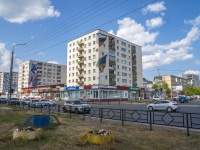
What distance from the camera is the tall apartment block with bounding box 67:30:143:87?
65500mm

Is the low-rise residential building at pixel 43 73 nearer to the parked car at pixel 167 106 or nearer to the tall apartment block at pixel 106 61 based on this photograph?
the tall apartment block at pixel 106 61

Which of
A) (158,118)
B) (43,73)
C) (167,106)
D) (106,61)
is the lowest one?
(158,118)

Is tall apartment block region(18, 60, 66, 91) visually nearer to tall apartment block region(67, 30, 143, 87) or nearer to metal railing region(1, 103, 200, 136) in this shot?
tall apartment block region(67, 30, 143, 87)

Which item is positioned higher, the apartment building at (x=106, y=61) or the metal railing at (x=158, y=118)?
the apartment building at (x=106, y=61)

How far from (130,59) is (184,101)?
101ft

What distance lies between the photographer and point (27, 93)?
92500 mm

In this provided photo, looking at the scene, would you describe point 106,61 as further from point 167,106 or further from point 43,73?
point 43,73

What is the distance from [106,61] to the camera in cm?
6738

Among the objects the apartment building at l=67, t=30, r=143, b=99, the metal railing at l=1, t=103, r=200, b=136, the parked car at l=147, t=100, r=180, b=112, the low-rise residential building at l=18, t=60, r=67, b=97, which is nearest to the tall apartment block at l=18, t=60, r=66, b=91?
the low-rise residential building at l=18, t=60, r=67, b=97

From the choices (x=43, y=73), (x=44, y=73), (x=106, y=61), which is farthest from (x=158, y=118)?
(x=44, y=73)

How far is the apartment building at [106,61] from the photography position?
6544 cm

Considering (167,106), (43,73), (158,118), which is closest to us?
(158,118)

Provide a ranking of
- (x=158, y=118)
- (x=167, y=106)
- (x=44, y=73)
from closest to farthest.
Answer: (x=158, y=118) → (x=167, y=106) → (x=44, y=73)

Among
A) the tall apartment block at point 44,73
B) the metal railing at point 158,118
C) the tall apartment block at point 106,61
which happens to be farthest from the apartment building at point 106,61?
the metal railing at point 158,118
